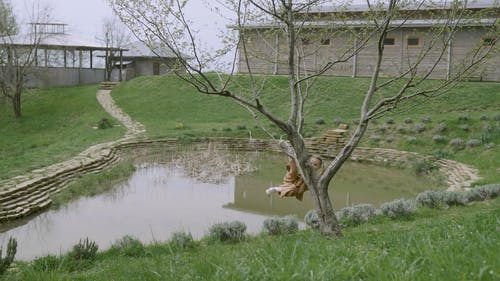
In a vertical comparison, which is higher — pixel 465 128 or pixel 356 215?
pixel 465 128

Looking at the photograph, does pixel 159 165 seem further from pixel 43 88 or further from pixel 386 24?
pixel 43 88

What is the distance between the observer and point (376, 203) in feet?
38.1

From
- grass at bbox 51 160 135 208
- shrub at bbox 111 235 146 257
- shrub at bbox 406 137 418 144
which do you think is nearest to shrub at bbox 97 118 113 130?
grass at bbox 51 160 135 208

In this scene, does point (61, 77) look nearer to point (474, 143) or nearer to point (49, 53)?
point (49, 53)

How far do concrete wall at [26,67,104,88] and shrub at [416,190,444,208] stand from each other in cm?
2690

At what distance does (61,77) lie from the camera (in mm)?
34906

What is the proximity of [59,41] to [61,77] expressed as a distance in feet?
7.97

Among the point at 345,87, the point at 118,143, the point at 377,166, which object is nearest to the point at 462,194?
the point at 377,166

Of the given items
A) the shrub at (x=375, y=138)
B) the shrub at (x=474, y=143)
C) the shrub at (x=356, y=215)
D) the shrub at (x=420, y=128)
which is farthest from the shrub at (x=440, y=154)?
the shrub at (x=356, y=215)

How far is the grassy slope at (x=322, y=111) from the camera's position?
1730 cm

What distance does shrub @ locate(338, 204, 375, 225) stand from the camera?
330 inches

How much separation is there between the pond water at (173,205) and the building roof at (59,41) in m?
17.6

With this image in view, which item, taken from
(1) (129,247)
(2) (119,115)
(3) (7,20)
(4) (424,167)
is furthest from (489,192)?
(3) (7,20)

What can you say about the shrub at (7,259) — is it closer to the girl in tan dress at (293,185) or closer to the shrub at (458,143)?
the girl in tan dress at (293,185)
